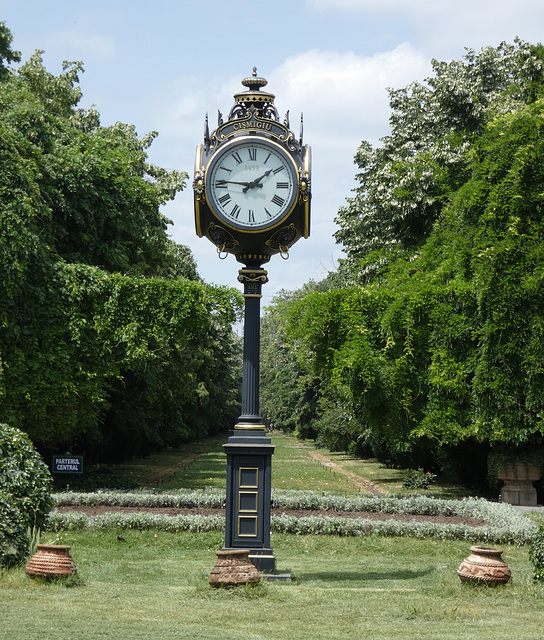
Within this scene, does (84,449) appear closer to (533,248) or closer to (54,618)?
(533,248)

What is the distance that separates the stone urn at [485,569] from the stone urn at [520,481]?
11473 mm

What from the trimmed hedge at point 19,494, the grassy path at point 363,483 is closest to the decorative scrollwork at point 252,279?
the trimmed hedge at point 19,494

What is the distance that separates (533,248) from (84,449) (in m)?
15.7

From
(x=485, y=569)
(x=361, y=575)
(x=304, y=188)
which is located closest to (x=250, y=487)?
(x=361, y=575)

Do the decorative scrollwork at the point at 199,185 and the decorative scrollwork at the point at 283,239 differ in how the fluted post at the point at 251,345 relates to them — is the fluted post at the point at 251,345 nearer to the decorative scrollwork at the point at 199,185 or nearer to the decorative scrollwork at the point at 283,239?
the decorative scrollwork at the point at 283,239

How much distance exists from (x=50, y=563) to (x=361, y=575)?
12.4 ft

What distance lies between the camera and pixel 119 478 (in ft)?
72.0

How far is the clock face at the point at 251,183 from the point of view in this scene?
930cm

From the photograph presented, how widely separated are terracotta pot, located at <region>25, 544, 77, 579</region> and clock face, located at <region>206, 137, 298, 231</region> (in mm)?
3971

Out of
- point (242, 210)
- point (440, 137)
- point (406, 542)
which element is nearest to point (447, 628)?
point (242, 210)

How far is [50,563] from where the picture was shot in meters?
8.15

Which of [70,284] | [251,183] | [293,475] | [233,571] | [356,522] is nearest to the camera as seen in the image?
[233,571]

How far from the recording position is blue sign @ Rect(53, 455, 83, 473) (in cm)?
1538

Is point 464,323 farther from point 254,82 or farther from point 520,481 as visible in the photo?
point 254,82
